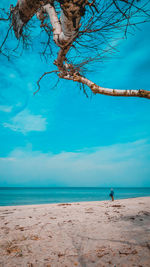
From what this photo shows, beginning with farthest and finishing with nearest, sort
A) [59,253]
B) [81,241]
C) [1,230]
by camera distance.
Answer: [1,230]
[81,241]
[59,253]

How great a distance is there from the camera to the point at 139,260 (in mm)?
2143

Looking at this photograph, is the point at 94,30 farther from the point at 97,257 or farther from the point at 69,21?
the point at 97,257

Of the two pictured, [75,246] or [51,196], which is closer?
[75,246]

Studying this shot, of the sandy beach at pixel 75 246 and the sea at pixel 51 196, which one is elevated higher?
the sandy beach at pixel 75 246

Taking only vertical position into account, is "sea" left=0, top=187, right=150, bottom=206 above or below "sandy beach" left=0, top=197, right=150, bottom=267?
below

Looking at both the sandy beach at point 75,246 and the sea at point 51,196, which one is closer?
the sandy beach at point 75,246

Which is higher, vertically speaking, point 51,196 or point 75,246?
point 75,246

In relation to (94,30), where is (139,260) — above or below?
below

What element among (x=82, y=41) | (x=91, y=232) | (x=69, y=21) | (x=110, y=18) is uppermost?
(x=82, y=41)

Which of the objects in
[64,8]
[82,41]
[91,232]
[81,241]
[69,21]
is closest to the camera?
[64,8]

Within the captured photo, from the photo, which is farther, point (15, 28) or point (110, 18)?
point (15, 28)

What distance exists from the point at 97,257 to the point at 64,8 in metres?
3.51

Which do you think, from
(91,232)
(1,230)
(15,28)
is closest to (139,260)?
(91,232)

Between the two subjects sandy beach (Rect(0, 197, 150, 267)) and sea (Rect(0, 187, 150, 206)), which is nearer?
sandy beach (Rect(0, 197, 150, 267))
